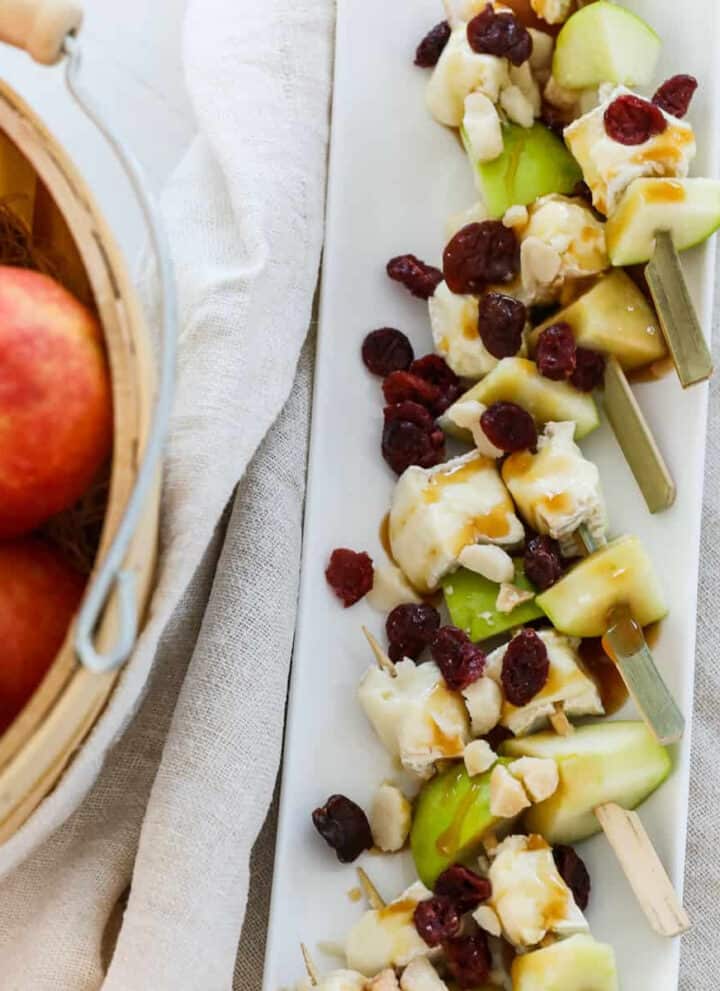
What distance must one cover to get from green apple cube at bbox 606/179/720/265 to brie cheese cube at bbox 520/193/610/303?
28mm

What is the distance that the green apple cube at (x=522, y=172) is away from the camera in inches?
66.3

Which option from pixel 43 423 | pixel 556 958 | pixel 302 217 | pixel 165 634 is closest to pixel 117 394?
pixel 43 423

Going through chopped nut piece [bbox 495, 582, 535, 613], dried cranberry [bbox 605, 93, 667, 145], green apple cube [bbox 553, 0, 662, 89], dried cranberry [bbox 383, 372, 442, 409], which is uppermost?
green apple cube [bbox 553, 0, 662, 89]

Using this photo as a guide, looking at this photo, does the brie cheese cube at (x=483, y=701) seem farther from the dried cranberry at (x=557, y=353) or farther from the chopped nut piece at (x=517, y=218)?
the chopped nut piece at (x=517, y=218)

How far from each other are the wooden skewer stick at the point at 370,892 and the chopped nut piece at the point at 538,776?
0.72ft

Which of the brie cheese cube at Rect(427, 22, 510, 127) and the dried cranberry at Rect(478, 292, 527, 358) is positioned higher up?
the brie cheese cube at Rect(427, 22, 510, 127)

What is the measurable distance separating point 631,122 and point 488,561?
584 mm

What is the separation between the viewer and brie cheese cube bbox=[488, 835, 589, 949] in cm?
137

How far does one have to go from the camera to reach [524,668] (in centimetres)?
145

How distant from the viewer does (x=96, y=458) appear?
125cm

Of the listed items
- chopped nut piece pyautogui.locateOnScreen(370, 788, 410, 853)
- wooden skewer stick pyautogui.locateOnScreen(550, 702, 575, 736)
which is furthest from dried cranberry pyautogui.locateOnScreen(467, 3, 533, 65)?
chopped nut piece pyautogui.locateOnScreen(370, 788, 410, 853)

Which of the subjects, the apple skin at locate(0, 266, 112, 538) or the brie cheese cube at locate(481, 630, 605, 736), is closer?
the apple skin at locate(0, 266, 112, 538)

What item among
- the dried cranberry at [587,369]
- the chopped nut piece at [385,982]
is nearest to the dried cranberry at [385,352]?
the dried cranberry at [587,369]

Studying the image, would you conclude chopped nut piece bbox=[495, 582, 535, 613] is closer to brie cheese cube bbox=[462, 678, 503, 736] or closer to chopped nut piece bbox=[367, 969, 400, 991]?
brie cheese cube bbox=[462, 678, 503, 736]
